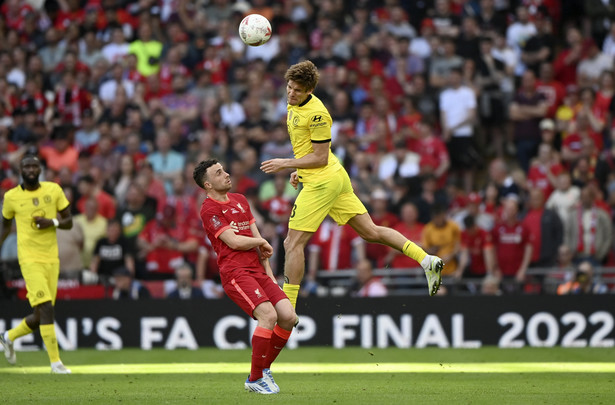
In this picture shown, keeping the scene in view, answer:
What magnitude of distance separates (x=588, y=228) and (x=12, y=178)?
34.4ft

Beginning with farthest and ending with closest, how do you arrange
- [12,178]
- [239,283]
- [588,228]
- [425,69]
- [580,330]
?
[425,69] → [12,178] → [588,228] → [580,330] → [239,283]

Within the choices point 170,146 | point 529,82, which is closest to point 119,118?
point 170,146

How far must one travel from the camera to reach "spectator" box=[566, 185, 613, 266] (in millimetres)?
17625

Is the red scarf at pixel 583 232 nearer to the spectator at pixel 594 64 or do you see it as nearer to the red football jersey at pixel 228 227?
the spectator at pixel 594 64

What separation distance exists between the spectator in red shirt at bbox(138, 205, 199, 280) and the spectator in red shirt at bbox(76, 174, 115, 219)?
44.5 inches

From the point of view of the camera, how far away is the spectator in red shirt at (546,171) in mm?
18734

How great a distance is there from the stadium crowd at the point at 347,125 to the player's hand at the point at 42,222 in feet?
14.4

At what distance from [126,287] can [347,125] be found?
17.3ft

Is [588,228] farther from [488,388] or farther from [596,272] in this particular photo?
[488,388]

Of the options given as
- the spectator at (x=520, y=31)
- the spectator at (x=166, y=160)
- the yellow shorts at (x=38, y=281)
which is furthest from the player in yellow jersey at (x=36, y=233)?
the spectator at (x=520, y=31)

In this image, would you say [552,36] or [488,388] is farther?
[552,36]

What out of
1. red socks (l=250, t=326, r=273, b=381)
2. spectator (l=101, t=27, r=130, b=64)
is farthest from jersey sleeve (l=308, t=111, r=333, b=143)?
spectator (l=101, t=27, r=130, b=64)

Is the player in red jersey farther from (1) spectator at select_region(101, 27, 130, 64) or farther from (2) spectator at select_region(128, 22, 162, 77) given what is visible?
(1) spectator at select_region(101, 27, 130, 64)

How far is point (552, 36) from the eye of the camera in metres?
21.0
